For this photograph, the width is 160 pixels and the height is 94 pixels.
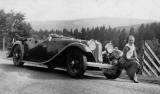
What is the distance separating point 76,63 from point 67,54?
0.62 metres

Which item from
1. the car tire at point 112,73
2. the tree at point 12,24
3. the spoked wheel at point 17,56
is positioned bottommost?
the car tire at point 112,73

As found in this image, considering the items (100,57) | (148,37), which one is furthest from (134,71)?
(148,37)

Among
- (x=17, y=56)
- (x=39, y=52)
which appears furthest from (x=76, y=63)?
(x=17, y=56)

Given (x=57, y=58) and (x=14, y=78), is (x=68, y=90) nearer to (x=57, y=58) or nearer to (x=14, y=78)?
(x=14, y=78)

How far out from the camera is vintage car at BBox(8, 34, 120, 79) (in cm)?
700

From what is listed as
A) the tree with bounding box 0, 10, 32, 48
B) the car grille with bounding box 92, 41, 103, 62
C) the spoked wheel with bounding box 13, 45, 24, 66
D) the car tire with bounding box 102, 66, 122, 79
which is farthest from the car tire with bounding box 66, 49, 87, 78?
the tree with bounding box 0, 10, 32, 48

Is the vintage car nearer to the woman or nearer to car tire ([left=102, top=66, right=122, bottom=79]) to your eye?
car tire ([left=102, top=66, right=122, bottom=79])

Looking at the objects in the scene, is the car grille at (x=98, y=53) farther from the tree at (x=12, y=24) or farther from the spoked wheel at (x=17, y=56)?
the tree at (x=12, y=24)

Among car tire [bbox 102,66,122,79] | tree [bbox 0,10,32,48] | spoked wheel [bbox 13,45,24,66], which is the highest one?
tree [bbox 0,10,32,48]

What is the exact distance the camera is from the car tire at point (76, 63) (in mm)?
6838

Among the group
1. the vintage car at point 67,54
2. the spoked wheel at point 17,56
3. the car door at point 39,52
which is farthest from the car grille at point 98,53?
the spoked wheel at point 17,56

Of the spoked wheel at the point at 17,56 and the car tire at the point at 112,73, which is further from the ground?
the spoked wheel at the point at 17,56

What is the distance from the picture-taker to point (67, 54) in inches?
301

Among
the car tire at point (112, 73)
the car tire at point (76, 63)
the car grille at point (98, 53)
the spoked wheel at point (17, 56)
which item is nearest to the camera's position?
the car tire at point (76, 63)
